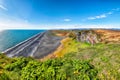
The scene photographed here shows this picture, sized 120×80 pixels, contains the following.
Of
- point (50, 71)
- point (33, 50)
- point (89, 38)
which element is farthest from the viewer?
point (33, 50)

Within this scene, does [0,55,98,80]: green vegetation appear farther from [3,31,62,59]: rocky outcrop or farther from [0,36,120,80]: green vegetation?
[3,31,62,59]: rocky outcrop

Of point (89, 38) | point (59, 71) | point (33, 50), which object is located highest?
point (59, 71)

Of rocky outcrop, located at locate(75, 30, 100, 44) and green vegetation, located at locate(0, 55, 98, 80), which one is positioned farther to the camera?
rocky outcrop, located at locate(75, 30, 100, 44)

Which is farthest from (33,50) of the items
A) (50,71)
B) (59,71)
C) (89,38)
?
(50,71)

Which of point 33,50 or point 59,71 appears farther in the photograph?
point 33,50

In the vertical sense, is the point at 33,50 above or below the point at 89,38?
below

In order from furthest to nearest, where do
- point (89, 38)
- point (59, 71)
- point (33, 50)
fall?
1. point (33, 50)
2. point (89, 38)
3. point (59, 71)

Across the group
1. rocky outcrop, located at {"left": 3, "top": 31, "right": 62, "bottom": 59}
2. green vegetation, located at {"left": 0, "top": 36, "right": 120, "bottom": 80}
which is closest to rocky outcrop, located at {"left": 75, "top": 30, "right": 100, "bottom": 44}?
rocky outcrop, located at {"left": 3, "top": 31, "right": 62, "bottom": 59}

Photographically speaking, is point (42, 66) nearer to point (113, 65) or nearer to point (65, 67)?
point (65, 67)

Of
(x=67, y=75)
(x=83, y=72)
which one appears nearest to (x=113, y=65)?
(x=83, y=72)

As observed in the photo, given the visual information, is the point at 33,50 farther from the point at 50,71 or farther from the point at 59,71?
the point at 50,71

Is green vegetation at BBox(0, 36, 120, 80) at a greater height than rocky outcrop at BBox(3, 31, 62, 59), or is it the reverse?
green vegetation at BBox(0, 36, 120, 80)
